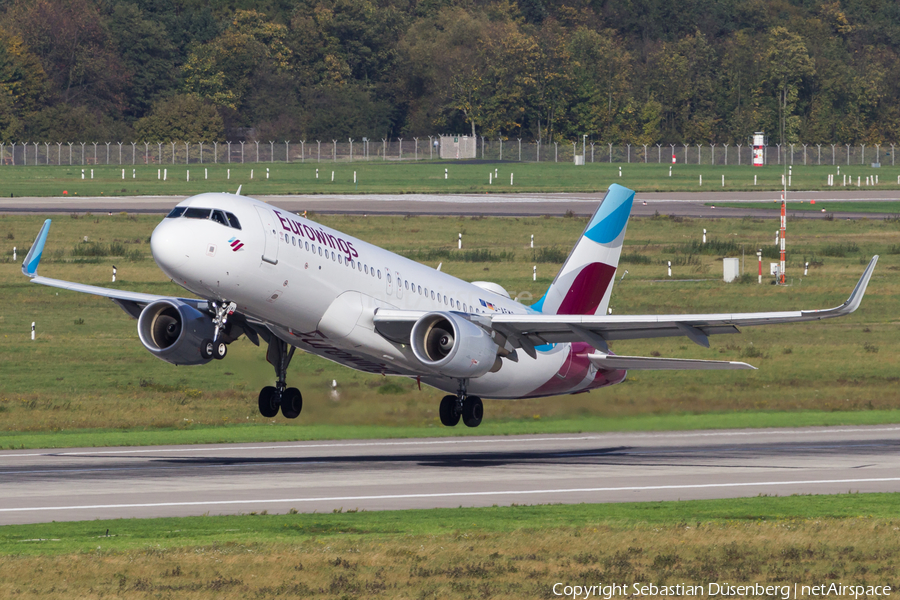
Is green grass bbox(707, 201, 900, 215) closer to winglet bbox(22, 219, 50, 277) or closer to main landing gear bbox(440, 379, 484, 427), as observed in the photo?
main landing gear bbox(440, 379, 484, 427)

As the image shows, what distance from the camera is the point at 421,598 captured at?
77.1 ft

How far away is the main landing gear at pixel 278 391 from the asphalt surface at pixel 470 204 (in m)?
77.7

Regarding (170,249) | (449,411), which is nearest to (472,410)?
(449,411)

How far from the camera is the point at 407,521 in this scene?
30.8m

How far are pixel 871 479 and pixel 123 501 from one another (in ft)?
72.9

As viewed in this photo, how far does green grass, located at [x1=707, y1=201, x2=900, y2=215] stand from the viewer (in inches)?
5246

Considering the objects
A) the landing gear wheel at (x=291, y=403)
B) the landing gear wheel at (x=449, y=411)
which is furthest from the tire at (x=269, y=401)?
the landing gear wheel at (x=449, y=411)

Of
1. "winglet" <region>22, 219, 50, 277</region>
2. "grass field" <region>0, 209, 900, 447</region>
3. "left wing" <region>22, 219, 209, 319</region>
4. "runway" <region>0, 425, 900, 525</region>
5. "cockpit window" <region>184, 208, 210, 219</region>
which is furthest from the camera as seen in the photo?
"grass field" <region>0, 209, 900, 447</region>

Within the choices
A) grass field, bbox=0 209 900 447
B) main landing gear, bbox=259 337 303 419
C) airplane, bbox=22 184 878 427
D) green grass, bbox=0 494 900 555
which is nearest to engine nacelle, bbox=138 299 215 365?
airplane, bbox=22 184 878 427

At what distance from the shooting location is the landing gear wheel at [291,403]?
142ft

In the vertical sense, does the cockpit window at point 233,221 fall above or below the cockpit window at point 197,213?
below

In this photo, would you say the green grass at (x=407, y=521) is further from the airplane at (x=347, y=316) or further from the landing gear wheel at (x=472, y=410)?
the landing gear wheel at (x=472, y=410)

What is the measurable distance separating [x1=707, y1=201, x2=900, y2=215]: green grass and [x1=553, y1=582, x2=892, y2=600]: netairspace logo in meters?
112

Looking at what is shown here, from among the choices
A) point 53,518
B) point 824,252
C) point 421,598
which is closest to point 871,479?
point 421,598
